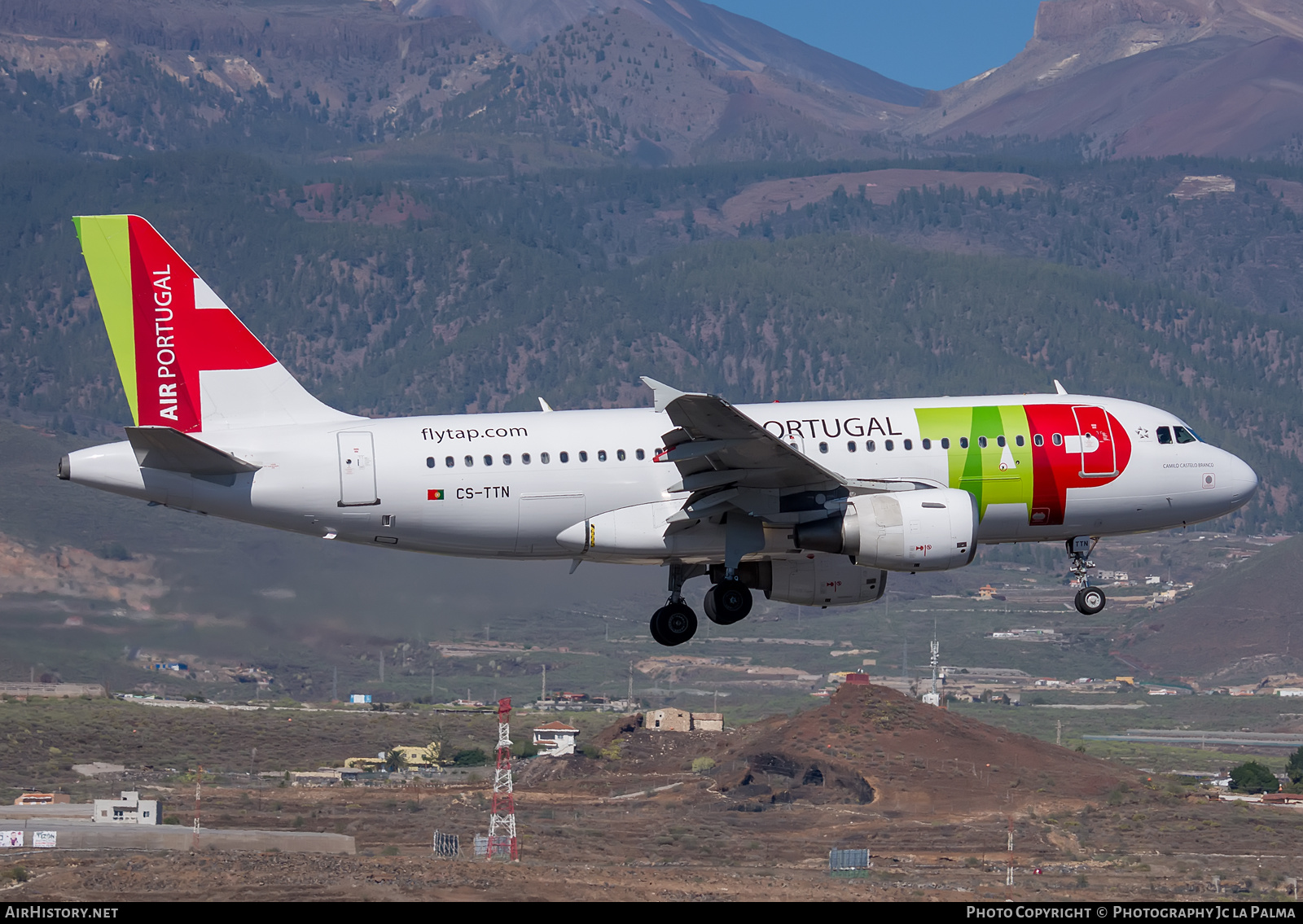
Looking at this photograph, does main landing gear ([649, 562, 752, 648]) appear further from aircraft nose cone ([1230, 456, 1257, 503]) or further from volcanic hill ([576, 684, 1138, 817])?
volcanic hill ([576, 684, 1138, 817])

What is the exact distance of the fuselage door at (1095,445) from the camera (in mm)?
55844

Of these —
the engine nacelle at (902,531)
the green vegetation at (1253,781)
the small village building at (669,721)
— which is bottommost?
the green vegetation at (1253,781)

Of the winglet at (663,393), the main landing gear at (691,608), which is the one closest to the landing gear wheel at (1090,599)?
the main landing gear at (691,608)

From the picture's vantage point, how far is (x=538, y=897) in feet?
247

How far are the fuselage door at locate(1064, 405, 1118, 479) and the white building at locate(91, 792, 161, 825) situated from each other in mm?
59852

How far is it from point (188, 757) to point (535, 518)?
9352 cm

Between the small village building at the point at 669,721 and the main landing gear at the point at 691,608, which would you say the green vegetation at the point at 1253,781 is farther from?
the main landing gear at the point at 691,608

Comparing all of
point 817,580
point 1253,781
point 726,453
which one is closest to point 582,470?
point 726,453

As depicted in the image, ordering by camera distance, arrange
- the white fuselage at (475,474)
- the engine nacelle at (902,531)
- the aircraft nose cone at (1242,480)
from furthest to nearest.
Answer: the aircraft nose cone at (1242,480), the white fuselage at (475,474), the engine nacelle at (902,531)

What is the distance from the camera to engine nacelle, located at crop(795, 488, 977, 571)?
52281 millimetres

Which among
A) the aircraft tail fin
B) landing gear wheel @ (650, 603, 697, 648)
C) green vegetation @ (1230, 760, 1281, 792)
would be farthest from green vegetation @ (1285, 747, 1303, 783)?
the aircraft tail fin

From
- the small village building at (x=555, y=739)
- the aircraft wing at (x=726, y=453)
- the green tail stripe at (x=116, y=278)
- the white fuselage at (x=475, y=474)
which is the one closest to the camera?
the aircraft wing at (x=726, y=453)

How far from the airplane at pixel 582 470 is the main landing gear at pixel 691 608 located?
8cm
